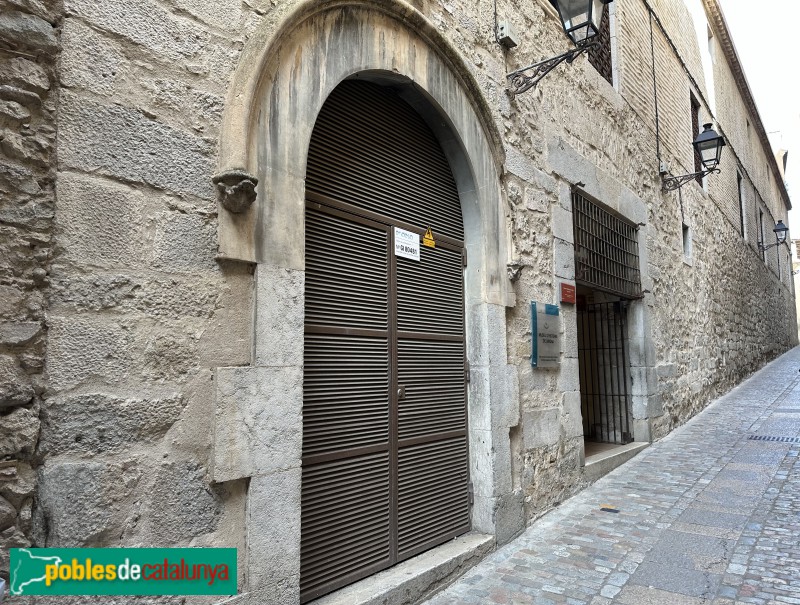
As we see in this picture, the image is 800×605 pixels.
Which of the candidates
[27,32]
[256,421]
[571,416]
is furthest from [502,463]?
[27,32]

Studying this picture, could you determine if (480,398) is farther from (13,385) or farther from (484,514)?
(13,385)

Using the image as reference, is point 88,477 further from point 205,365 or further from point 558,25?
point 558,25

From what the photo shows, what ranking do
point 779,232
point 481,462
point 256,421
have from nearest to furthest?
point 256,421 < point 481,462 < point 779,232

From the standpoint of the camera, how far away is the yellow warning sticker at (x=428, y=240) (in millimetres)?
3901

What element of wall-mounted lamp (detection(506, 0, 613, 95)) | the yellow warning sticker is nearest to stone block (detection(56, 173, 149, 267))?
the yellow warning sticker

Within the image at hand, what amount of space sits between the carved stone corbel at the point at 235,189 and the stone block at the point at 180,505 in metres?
1.06

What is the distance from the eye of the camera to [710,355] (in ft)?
33.3

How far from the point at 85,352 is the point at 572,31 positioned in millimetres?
4085

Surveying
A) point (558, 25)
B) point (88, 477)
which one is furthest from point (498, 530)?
point (558, 25)

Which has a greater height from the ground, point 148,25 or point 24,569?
point 148,25

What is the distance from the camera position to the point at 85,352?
1982mm

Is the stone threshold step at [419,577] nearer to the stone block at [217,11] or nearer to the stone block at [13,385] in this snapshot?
the stone block at [13,385]

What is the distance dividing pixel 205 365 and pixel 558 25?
5008 mm

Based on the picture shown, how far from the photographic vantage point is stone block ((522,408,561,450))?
442 cm
